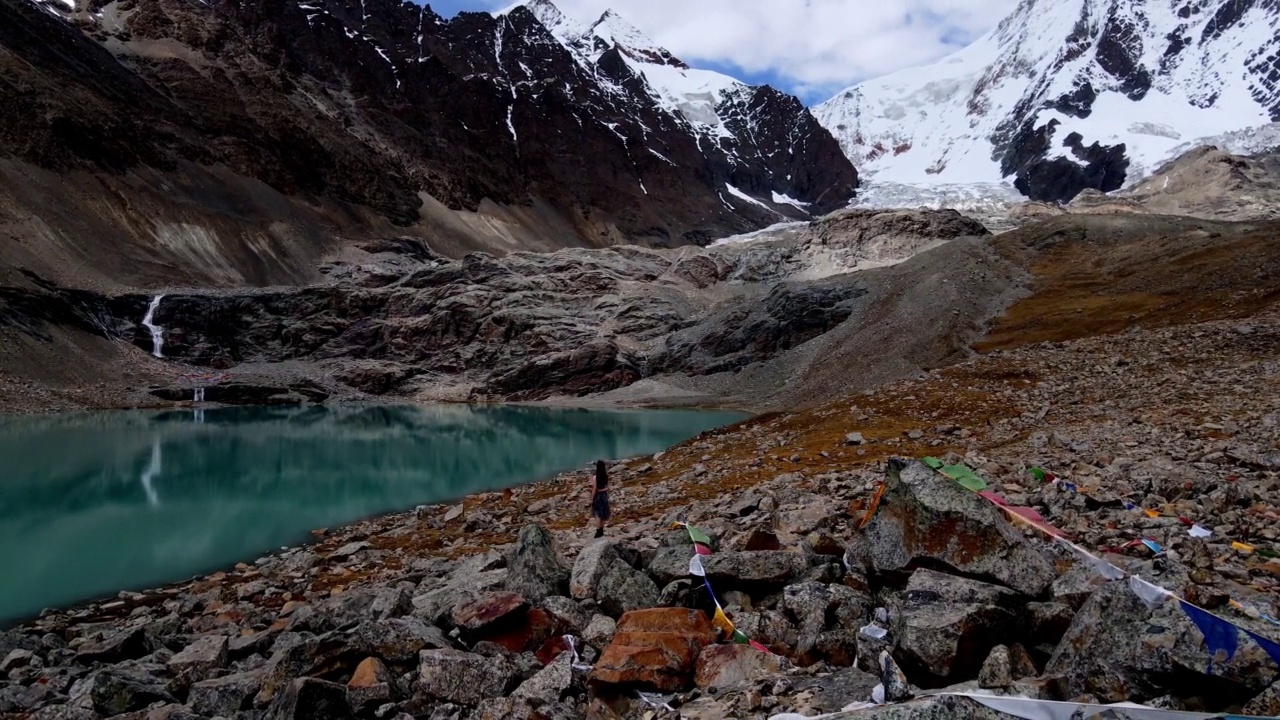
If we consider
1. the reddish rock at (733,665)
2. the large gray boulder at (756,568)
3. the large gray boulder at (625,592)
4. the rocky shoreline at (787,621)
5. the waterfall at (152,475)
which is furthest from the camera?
the waterfall at (152,475)

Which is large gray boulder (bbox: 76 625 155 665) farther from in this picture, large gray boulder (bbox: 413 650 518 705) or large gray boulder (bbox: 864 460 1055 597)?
large gray boulder (bbox: 864 460 1055 597)

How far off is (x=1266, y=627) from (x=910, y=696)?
8.18 ft

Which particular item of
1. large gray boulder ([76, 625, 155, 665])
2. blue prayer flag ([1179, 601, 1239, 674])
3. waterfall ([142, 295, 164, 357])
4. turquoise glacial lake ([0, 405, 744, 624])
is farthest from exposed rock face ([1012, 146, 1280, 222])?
large gray boulder ([76, 625, 155, 665])

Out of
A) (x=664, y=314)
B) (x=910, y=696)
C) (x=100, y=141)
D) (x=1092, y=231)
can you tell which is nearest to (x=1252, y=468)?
(x=910, y=696)

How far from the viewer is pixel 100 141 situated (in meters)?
119

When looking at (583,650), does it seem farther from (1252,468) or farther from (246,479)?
(246,479)

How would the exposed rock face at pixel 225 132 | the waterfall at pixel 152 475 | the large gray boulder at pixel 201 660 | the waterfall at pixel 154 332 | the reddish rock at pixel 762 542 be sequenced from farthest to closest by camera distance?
the exposed rock face at pixel 225 132, the waterfall at pixel 154 332, the waterfall at pixel 152 475, the reddish rock at pixel 762 542, the large gray boulder at pixel 201 660

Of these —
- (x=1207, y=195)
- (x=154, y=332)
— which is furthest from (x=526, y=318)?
(x=1207, y=195)

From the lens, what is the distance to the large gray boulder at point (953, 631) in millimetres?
6062

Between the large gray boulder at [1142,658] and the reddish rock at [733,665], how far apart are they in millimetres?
2373

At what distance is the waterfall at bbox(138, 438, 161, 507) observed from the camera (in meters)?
32.2

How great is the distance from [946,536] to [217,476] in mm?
41038

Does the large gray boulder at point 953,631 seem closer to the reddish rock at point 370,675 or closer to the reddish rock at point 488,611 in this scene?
the reddish rock at point 488,611

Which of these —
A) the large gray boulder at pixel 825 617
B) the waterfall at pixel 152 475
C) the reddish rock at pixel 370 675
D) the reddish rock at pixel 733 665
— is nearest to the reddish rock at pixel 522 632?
the reddish rock at pixel 370 675
